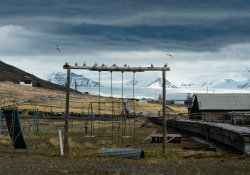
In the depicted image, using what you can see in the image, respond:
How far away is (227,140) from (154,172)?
26.9ft

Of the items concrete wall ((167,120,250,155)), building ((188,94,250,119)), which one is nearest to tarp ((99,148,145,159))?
concrete wall ((167,120,250,155))

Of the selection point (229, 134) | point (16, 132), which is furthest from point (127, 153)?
point (16, 132)

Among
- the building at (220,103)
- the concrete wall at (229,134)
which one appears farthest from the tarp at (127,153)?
the building at (220,103)

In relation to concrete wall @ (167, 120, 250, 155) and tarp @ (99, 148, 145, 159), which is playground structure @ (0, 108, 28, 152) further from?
concrete wall @ (167, 120, 250, 155)

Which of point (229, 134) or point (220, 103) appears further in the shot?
point (220, 103)

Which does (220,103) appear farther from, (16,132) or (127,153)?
(16,132)

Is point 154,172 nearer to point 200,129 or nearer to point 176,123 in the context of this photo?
point 200,129

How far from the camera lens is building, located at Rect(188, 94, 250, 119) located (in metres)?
49.7

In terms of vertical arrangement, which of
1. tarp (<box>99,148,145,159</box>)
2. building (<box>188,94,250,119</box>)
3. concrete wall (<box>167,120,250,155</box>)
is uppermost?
building (<box>188,94,250,119</box>)

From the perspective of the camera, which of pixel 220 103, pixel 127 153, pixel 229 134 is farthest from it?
pixel 220 103

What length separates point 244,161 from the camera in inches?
543

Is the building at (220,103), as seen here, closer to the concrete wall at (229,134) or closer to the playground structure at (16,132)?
the concrete wall at (229,134)

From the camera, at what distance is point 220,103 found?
50375 mm

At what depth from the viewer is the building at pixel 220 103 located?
49.7 meters
